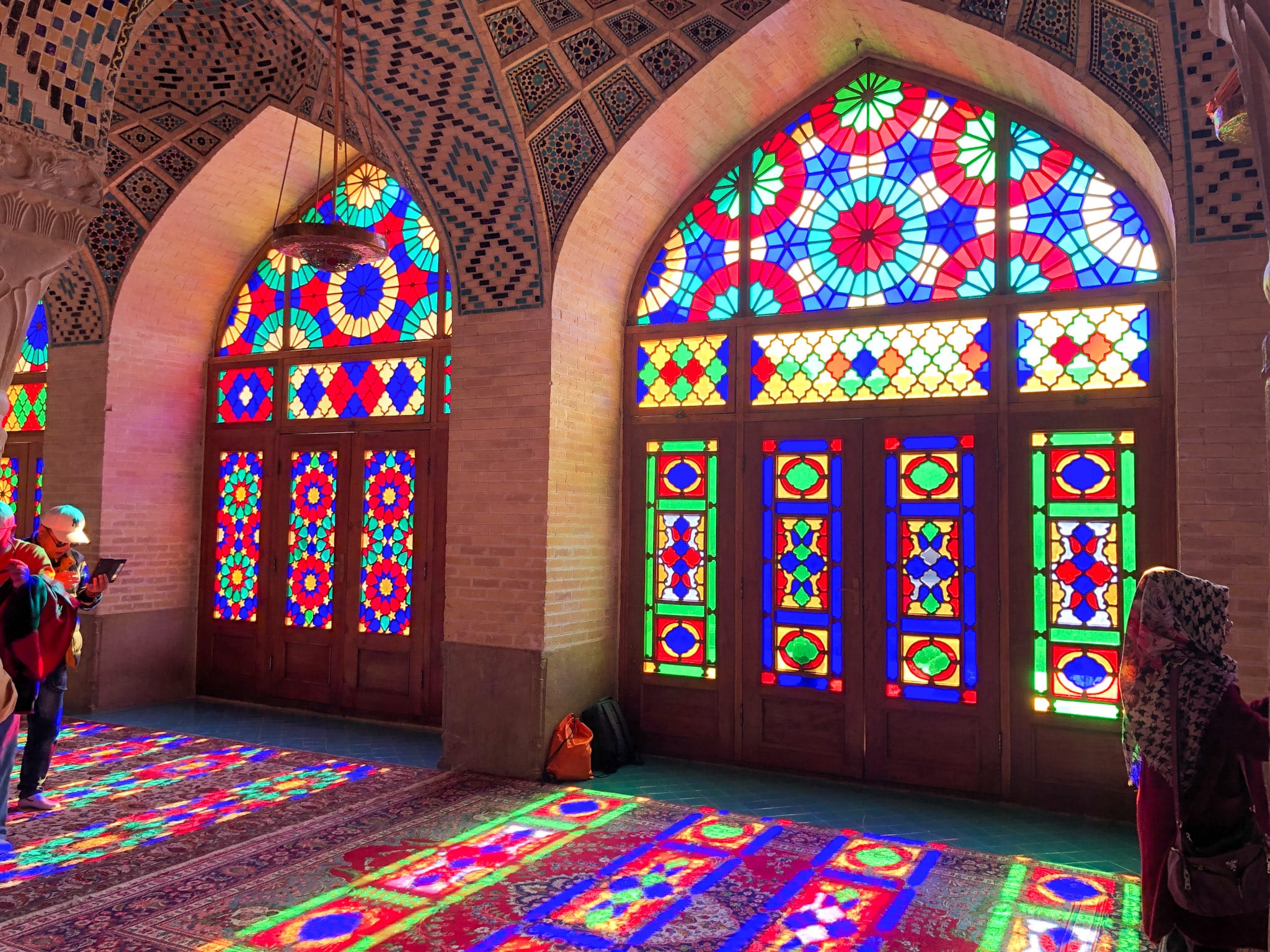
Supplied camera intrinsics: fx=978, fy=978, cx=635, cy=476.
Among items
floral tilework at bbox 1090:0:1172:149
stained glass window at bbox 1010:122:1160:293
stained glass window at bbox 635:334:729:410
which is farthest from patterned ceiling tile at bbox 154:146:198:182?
floral tilework at bbox 1090:0:1172:149

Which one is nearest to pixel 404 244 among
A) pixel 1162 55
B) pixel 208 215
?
pixel 208 215

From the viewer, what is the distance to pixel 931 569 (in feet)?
17.8

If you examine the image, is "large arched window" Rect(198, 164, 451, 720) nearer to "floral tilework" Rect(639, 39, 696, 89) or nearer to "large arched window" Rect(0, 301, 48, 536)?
"large arched window" Rect(0, 301, 48, 536)

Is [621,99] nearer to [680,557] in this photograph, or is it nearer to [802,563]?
[680,557]

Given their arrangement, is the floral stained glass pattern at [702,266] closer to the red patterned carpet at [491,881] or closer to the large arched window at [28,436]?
the red patterned carpet at [491,881]

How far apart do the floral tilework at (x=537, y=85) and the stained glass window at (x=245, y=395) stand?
3.44 metres

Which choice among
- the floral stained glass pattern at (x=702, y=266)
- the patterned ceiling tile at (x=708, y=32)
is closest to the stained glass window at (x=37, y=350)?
the floral stained glass pattern at (x=702, y=266)

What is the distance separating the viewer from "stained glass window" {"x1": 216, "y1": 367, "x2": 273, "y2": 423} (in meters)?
7.76

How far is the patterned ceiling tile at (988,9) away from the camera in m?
4.65

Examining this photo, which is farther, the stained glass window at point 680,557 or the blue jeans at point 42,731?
the stained glass window at point 680,557

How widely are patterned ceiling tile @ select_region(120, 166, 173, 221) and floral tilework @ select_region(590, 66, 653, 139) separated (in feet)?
11.7

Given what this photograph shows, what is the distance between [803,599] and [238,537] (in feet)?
15.3

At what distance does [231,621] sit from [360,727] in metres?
1.63

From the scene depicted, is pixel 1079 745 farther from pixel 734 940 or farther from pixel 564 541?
pixel 564 541
